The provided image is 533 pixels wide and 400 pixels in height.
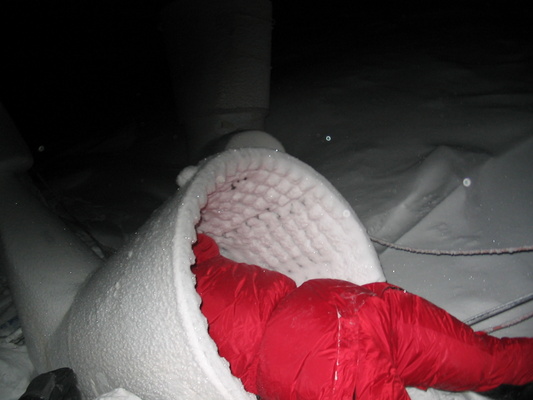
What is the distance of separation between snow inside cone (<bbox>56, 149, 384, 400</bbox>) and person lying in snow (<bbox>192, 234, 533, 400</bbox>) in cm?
17

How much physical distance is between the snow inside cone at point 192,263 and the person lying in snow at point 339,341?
173 mm

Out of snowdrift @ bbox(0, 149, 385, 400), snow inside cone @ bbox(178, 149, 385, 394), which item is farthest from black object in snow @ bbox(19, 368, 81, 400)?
snow inside cone @ bbox(178, 149, 385, 394)

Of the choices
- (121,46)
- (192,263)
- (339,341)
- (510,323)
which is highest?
(121,46)

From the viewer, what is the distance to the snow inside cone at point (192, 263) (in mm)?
583

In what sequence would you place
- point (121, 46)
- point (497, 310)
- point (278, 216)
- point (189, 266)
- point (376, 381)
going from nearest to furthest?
point (189, 266)
point (376, 381)
point (497, 310)
point (278, 216)
point (121, 46)

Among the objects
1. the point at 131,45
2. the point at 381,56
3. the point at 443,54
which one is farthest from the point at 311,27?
the point at 131,45

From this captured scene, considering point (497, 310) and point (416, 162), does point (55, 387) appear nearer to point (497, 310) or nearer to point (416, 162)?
point (497, 310)

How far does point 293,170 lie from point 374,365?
59cm

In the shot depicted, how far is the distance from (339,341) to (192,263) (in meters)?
0.46

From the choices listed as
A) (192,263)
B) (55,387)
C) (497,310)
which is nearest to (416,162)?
(497,310)

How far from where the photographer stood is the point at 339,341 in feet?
2.73

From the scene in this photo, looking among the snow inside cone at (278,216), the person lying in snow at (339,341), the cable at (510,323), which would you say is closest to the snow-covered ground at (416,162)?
the cable at (510,323)

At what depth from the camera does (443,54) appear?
9.24 ft

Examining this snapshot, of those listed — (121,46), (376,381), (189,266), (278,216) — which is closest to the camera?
(189,266)
